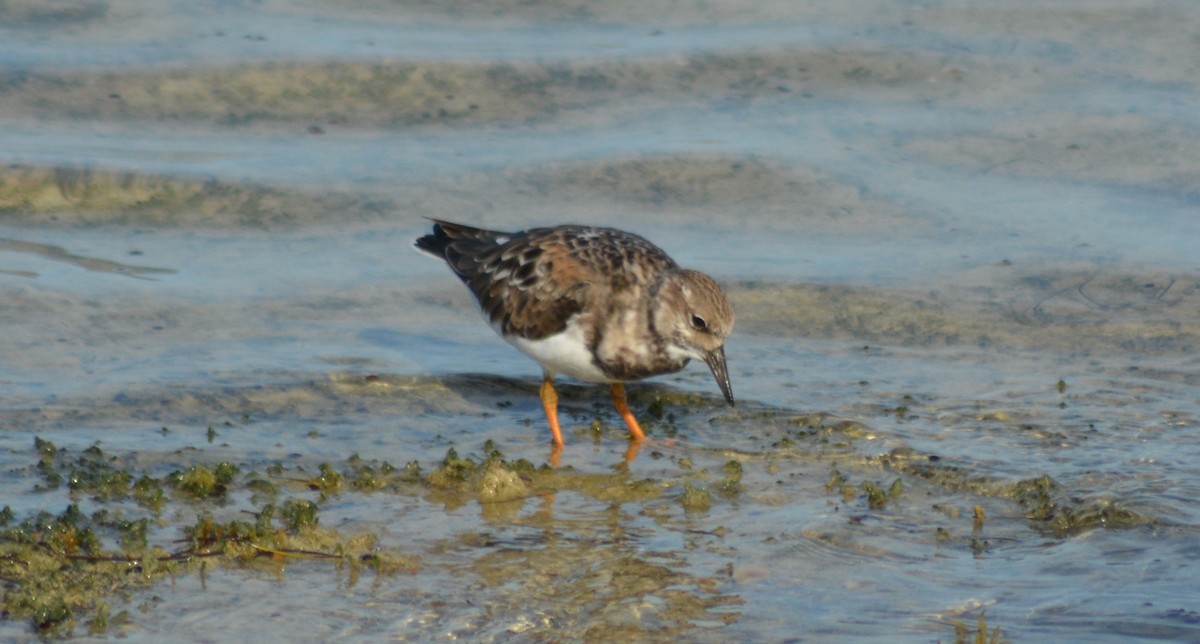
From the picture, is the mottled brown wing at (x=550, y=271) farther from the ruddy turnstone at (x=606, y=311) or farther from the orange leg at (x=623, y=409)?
the orange leg at (x=623, y=409)

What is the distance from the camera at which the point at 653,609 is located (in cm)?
449

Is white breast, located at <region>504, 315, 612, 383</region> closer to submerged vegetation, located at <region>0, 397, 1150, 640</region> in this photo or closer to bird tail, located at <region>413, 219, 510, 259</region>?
submerged vegetation, located at <region>0, 397, 1150, 640</region>

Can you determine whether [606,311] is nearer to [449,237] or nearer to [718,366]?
[718,366]

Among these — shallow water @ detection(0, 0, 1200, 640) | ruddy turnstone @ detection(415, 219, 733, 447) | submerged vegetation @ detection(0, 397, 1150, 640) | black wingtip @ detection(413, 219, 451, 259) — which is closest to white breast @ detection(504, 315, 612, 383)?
ruddy turnstone @ detection(415, 219, 733, 447)

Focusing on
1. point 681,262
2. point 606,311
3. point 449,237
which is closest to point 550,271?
point 606,311

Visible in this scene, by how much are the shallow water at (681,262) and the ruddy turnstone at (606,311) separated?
0.32 m

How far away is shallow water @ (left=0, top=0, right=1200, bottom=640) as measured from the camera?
4.73m

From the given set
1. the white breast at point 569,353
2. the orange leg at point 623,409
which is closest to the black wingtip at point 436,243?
the white breast at point 569,353

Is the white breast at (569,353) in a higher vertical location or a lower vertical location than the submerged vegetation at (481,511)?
higher

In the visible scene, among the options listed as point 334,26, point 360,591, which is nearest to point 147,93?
point 334,26

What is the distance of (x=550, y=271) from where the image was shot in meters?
6.28

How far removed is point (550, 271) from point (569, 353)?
0.41m

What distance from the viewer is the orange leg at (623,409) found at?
6.16 metres

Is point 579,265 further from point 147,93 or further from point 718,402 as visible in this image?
point 147,93
